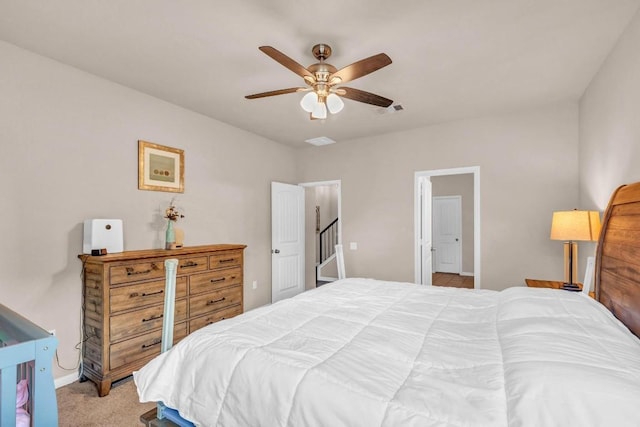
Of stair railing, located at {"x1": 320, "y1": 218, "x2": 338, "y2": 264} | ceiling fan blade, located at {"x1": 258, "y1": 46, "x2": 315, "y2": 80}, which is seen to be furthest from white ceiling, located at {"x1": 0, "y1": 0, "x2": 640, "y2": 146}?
stair railing, located at {"x1": 320, "y1": 218, "x2": 338, "y2": 264}

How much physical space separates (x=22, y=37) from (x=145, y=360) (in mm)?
2707

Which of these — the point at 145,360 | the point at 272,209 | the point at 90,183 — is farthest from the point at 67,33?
the point at 272,209

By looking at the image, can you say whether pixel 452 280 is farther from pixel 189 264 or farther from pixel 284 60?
pixel 284 60

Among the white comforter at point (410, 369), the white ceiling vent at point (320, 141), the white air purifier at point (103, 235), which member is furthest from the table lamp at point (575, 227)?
the white air purifier at point (103, 235)

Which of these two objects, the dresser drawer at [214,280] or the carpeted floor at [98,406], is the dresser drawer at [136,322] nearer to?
the dresser drawer at [214,280]

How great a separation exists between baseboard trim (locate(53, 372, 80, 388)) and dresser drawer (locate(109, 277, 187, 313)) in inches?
30.1

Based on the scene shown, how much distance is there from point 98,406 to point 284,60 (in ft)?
9.29

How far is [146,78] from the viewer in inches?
113

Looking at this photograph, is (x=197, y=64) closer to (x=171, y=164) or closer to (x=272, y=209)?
(x=171, y=164)

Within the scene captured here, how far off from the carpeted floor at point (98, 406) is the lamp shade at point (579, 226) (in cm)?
368

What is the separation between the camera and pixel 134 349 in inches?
104

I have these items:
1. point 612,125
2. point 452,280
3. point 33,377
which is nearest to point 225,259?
point 33,377

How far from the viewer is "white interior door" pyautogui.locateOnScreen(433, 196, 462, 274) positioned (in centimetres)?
752

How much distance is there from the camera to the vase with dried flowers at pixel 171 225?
3.19m
